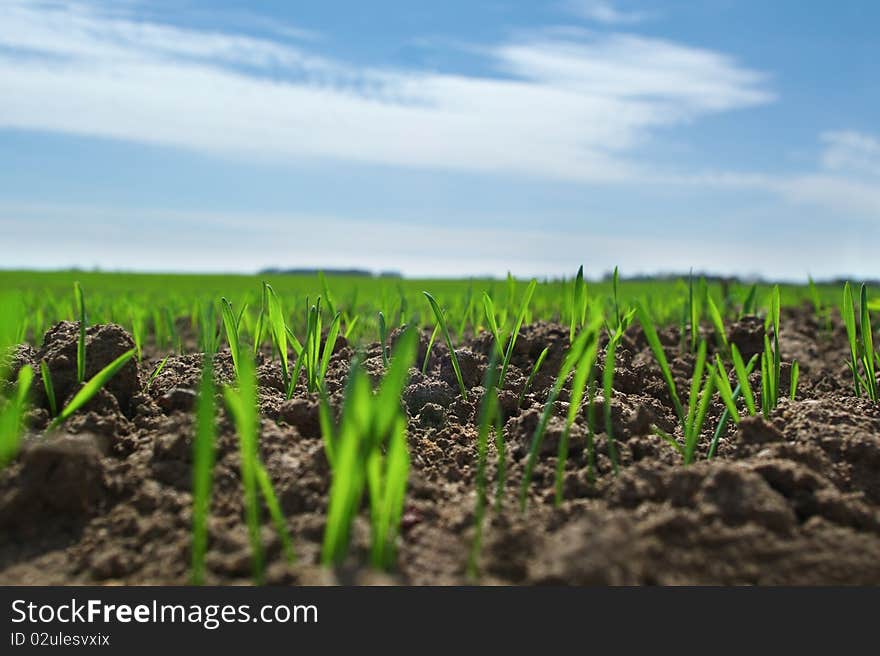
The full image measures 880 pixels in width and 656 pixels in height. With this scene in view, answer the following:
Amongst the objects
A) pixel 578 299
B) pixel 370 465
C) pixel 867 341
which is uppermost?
pixel 578 299

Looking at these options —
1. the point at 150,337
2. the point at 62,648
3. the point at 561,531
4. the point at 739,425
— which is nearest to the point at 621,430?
the point at 739,425

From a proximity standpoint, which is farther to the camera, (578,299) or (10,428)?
(578,299)

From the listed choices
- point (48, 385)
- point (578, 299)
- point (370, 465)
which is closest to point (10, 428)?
point (48, 385)

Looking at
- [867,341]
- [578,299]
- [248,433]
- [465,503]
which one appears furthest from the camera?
[578,299]

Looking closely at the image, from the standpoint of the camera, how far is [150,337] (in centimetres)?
448

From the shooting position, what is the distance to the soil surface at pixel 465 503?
111cm

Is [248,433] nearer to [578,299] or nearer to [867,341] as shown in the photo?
[578,299]

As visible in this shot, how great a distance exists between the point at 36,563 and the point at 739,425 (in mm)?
1413

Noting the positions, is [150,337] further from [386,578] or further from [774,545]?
[774,545]

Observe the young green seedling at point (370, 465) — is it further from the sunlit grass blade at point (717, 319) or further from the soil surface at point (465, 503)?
the sunlit grass blade at point (717, 319)

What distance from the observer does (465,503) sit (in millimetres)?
1342

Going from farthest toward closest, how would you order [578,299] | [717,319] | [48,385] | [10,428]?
[717,319] → [578,299] → [48,385] → [10,428]

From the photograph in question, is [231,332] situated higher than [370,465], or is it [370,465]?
[231,332]

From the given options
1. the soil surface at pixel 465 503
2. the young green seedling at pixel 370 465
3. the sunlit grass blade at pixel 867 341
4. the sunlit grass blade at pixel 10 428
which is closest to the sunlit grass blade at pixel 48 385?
the soil surface at pixel 465 503
